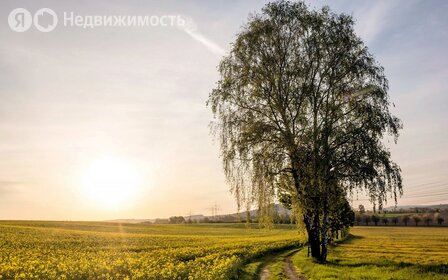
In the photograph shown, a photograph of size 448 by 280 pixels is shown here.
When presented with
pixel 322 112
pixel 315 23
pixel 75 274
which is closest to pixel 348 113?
pixel 322 112

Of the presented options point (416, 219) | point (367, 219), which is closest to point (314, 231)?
point (416, 219)

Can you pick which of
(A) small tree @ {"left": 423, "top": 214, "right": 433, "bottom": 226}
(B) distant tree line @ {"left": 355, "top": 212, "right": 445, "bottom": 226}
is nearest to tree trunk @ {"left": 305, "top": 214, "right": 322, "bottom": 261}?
(B) distant tree line @ {"left": 355, "top": 212, "right": 445, "bottom": 226}

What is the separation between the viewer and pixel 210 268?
20.8 metres

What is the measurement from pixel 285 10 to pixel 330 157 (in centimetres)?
1024

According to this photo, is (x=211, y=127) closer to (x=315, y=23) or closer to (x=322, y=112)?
(x=322, y=112)

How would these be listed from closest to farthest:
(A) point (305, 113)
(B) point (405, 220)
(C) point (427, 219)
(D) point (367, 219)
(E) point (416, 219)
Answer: (A) point (305, 113) < (C) point (427, 219) < (E) point (416, 219) < (B) point (405, 220) < (D) point (367, 219)

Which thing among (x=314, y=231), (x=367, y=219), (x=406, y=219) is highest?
(x=314, y=231)

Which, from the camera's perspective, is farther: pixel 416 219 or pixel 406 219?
pixel 406 219

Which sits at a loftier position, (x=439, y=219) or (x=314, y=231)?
(x=314, y=231)

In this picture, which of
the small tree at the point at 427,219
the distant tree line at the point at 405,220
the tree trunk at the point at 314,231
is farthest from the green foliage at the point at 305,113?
the small tree at the point at 427,219

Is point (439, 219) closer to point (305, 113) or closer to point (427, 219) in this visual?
point (427, 219)

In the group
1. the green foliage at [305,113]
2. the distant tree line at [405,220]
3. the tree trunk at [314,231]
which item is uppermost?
the green foliage at [305,113]

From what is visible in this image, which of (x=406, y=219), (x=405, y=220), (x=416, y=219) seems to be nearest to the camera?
(x=416, y=219)

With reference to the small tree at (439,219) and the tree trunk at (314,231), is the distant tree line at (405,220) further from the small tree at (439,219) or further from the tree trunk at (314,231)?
the tree trunk at (314,231)
